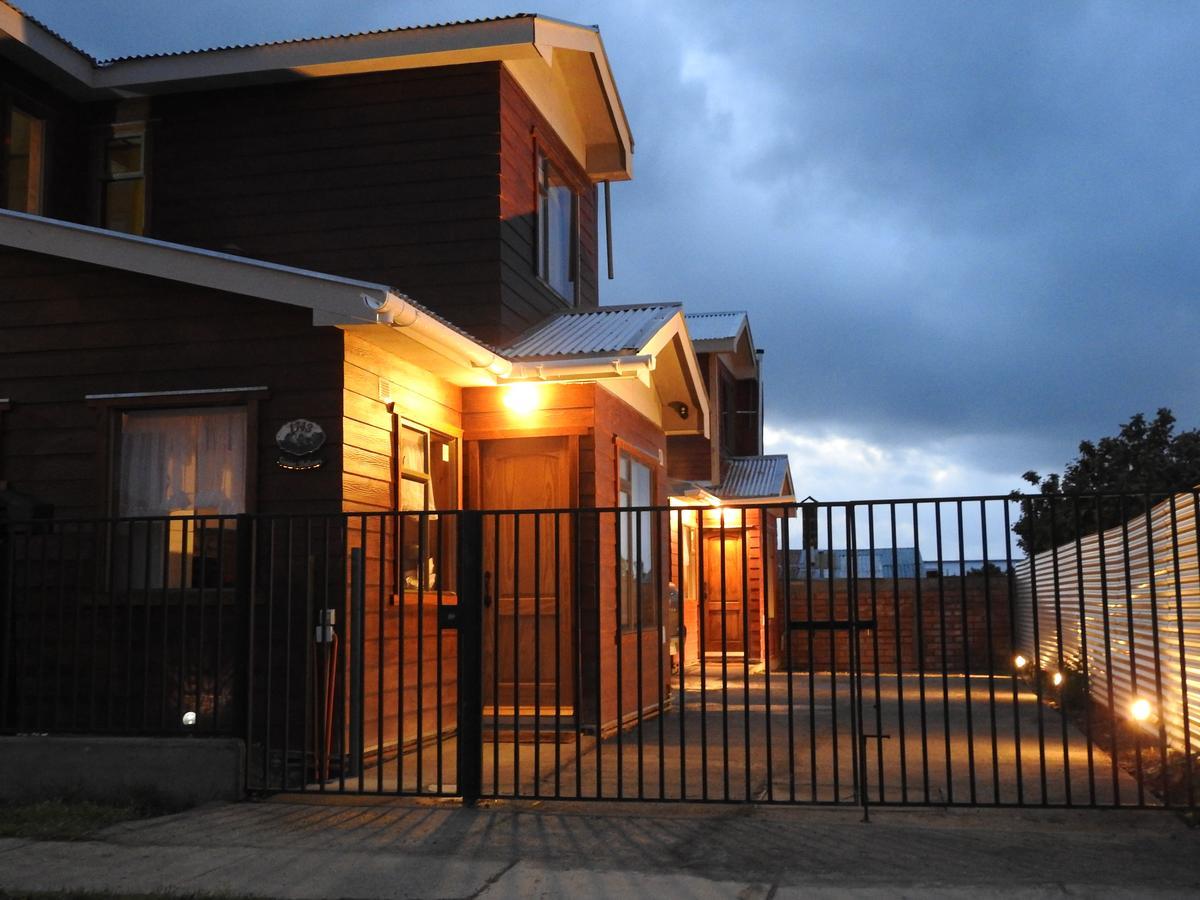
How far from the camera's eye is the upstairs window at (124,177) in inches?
489

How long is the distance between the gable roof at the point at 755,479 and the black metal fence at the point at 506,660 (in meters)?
10.0

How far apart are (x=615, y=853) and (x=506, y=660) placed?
16.0ft

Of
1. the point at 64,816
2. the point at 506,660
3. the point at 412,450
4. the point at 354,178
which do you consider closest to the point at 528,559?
the point at 506,660

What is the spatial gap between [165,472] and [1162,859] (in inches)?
271

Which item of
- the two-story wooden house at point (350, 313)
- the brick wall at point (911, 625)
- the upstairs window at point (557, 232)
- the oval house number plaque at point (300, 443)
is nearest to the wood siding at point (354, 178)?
the two-story wooden house at point (350, 313)

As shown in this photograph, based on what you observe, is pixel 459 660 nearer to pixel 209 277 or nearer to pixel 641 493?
pixel 209 277

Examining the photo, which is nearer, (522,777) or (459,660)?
(459,660)

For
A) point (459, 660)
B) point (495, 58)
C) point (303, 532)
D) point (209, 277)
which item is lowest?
point (459, 660)

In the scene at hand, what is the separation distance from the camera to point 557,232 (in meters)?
13.5

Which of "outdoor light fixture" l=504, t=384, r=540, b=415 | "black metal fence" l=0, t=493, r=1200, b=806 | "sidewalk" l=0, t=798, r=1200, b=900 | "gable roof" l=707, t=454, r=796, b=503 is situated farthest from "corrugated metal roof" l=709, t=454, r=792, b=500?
"sidewalk" l=0, t=798, r=1200, b=900

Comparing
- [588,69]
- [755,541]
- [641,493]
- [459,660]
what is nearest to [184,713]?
[459,660]

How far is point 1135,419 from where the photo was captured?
27938 mm

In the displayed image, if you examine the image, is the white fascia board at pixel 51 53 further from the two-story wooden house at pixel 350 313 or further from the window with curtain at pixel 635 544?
the window with curtain at pixel 635 544

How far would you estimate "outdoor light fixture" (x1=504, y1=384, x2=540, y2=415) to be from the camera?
1070 cm
